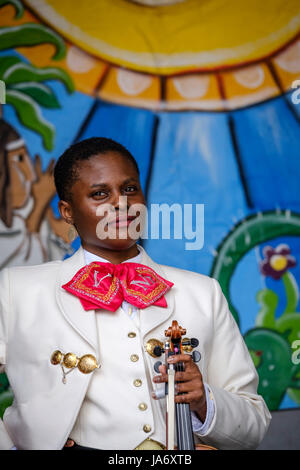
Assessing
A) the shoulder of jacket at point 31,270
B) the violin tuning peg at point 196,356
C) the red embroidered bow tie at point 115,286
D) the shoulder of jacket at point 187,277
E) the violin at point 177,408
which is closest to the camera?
the violin at point 177,408

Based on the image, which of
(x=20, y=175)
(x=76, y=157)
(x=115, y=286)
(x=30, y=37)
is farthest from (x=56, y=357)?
(x=30, y=37)

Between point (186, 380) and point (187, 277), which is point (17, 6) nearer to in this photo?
point (187, 277)

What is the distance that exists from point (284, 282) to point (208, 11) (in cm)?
151

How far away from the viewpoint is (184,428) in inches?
60.2

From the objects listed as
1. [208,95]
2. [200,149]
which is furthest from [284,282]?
[208,95]

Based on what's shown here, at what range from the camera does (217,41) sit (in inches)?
134

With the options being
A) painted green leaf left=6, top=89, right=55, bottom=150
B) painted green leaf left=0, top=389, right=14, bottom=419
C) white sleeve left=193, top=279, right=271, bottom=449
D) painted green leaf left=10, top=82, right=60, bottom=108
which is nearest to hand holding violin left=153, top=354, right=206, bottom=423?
white sleeve left=193, top=279, right=271, bottom=449

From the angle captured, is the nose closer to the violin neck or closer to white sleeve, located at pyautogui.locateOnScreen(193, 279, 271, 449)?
white sleeve, located at pyautogui.locateOnScreen(193, 279, 271, 449)

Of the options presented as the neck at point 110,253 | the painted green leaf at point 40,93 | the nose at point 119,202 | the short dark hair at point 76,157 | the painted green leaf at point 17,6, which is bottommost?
the neck at point 110,253

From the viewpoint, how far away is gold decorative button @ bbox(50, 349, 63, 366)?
176 cm

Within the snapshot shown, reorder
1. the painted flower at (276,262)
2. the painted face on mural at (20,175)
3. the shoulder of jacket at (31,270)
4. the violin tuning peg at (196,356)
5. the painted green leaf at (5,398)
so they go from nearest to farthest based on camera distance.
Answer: the violin tuning peg at (196,356)
the shoulder of jacket at (31,270)
the painted green leaf at (5,398)
the painted face on mural at (20,175)
the painted flower at (276,262)

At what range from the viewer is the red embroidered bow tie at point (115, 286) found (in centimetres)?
184

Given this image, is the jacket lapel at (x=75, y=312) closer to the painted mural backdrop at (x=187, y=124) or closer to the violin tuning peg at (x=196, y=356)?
the violin tuning peg at (x=196, y=356)

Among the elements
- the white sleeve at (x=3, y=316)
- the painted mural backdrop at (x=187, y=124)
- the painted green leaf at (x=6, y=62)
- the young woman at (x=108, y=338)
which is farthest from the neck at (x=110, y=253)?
the painted green leaf at (x=6, y=62)
